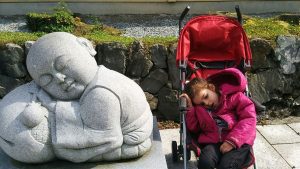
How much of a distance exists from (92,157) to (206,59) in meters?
1.63

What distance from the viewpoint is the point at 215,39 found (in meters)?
4.30

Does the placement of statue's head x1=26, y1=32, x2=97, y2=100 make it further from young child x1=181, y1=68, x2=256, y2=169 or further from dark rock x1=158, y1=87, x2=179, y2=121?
dark rock x1=158, y1=87, x2=179, y2=121

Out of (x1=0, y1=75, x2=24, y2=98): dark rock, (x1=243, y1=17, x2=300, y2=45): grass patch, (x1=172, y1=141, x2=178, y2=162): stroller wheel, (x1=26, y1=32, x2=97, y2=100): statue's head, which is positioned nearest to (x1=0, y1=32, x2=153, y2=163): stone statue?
(x1=26, y1=32, x2=97, y2=100): statue's head

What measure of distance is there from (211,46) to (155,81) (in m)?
1.05

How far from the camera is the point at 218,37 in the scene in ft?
14.1

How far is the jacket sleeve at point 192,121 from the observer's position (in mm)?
3869

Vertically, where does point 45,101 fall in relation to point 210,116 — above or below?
above

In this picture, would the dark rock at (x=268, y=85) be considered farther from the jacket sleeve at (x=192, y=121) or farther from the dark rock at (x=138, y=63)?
the jacket sleeve at (x=192, y=121)

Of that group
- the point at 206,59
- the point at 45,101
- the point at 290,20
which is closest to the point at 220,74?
the point at 206,59

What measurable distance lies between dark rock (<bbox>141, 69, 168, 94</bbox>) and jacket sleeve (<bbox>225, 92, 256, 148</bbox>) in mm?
1427

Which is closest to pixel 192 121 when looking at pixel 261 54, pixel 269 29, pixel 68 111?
pixel 68 111

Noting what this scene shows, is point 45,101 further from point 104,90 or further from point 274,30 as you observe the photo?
point 274,30

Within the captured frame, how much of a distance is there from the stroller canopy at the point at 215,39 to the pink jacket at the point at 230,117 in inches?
15.1

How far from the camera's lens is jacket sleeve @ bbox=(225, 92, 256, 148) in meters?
3.61
